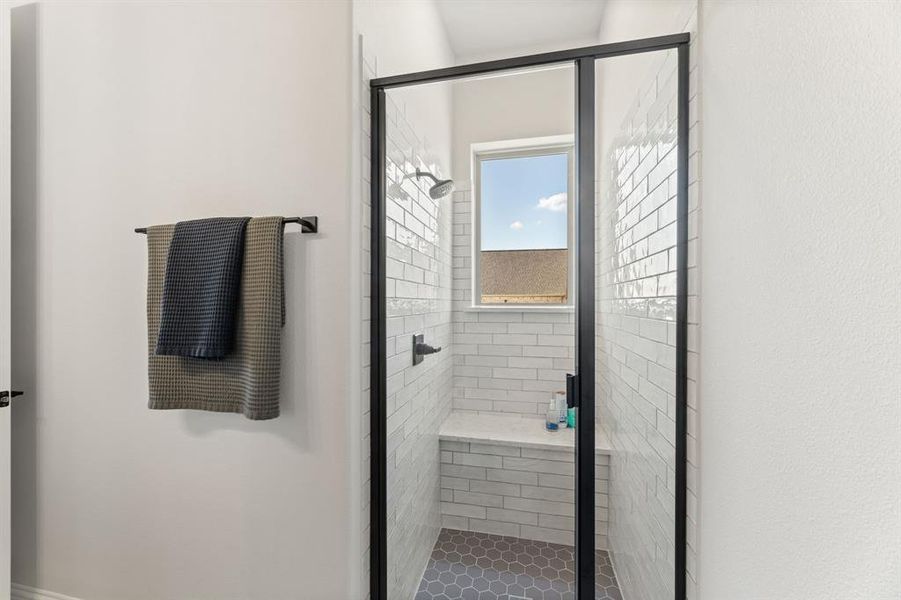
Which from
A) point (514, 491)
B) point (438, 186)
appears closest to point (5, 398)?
point (438, 186)

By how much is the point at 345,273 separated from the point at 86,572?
1.46 metres

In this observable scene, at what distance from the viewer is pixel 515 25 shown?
206cm

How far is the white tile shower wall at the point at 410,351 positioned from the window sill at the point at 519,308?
103 mm

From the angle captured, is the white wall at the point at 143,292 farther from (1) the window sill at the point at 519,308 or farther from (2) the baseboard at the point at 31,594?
(1) the window sill at the point at 519,308

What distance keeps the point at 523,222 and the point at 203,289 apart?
99 cm

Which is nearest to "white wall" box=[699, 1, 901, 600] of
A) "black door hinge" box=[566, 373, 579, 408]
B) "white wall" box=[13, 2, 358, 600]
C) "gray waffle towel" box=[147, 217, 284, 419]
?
"black door hinge" box=[566, 373, 579, 408]

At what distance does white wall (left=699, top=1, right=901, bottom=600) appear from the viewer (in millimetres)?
485

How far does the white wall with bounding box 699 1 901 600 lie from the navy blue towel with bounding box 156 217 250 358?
4.10ft

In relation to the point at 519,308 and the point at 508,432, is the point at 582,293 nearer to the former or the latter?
the point at 519,308

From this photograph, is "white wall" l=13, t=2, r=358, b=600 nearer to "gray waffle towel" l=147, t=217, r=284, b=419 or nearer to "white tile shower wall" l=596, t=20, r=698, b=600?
"gray waffle towel" l=147, t=217, r=284, b=419

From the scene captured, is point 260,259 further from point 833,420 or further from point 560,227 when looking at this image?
point 833,420

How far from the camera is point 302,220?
116cm

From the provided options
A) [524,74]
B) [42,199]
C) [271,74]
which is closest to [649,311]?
[524,74]

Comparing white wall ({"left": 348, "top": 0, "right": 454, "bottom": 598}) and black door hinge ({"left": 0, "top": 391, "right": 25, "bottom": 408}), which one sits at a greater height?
white wall ({"left": 348, "top": 0, "right": 454, "bottom": 598})
